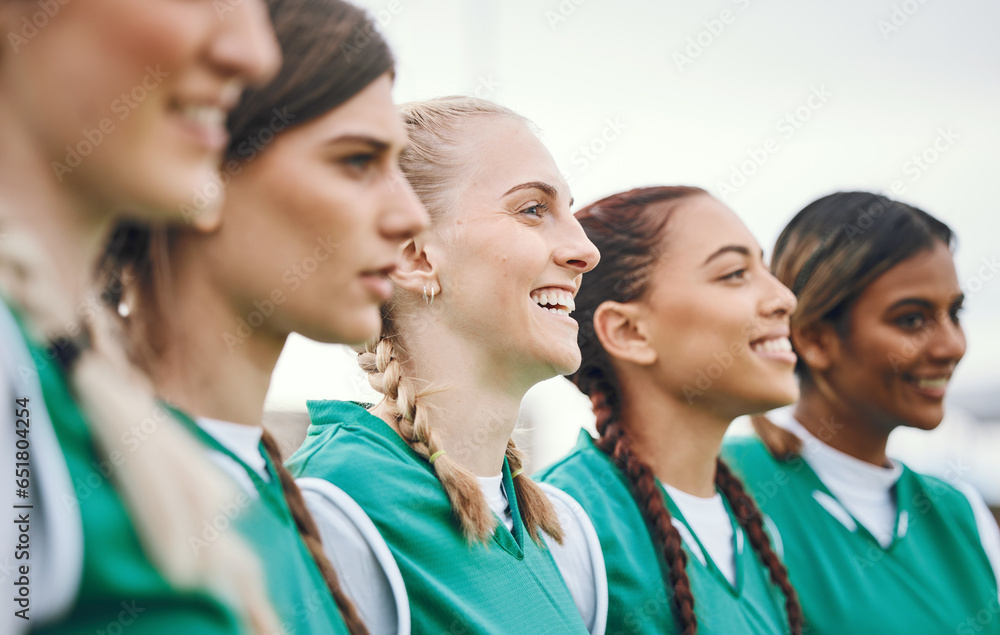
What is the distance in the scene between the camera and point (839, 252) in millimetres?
3312

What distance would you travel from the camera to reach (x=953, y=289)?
129 inches

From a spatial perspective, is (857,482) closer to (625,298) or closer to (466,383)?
(625,298)

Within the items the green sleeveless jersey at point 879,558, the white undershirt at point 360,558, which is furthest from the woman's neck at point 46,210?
the green sleeveless jersey at point 879,558

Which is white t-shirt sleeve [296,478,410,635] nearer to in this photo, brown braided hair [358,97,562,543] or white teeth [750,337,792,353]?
brown braided hair [358,97,562,543]

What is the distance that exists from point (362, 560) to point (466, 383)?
0.55m

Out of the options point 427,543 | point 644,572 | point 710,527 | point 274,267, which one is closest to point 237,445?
point 274,267

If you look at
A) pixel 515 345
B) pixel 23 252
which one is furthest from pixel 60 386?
pixel 515 345

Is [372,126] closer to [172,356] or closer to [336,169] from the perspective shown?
[336,169]

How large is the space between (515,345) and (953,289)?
2025mm

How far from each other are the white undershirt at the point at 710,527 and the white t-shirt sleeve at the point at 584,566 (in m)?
0.38

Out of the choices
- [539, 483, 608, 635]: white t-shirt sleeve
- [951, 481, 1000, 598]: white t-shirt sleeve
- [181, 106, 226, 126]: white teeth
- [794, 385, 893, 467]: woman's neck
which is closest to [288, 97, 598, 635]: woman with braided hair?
[539, 483, 608, 635]: white t-shirt sleeve

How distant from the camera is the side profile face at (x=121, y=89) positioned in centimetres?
97

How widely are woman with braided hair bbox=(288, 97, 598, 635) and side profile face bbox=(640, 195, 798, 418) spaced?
604 millimetres

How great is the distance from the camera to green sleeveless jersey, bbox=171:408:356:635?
1220mm
